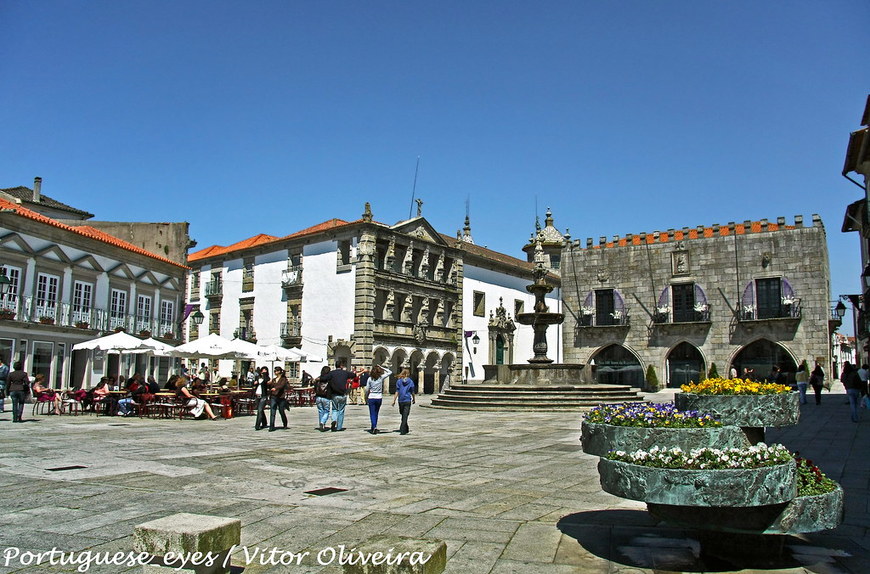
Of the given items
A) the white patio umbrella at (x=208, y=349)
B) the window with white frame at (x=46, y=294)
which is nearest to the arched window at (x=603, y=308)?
the white patio umbrella at (x=208, y=349)

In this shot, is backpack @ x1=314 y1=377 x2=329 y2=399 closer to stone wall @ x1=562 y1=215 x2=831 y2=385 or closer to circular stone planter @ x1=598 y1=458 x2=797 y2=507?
circular stone planter @ x1=598 y1=458 x2=797 y2=507

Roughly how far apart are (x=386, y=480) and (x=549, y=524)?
9.12 feet

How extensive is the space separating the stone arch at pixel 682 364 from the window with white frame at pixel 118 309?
2823cm

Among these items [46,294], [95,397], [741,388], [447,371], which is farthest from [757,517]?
[447,371]

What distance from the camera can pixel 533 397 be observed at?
22.5 metres

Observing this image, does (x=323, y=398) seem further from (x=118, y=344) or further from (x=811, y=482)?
(x=811, y=482)

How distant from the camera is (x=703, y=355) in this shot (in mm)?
36750

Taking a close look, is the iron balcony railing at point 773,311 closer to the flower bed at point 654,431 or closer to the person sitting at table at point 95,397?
the person sitting at table at point 95,397

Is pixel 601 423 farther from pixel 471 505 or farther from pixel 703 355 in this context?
pixel 703 355

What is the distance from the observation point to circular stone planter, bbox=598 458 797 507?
3.92 metres

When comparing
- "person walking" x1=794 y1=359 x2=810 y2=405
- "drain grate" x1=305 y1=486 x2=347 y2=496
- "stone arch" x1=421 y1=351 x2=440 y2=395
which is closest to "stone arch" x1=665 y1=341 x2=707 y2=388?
"person walking" x1=794 y1=359 x2=810 y2=405

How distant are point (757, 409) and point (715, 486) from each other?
236 centimetres

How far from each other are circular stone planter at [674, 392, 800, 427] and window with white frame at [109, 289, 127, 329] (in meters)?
29.6

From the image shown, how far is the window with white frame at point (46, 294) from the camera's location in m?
26.8
